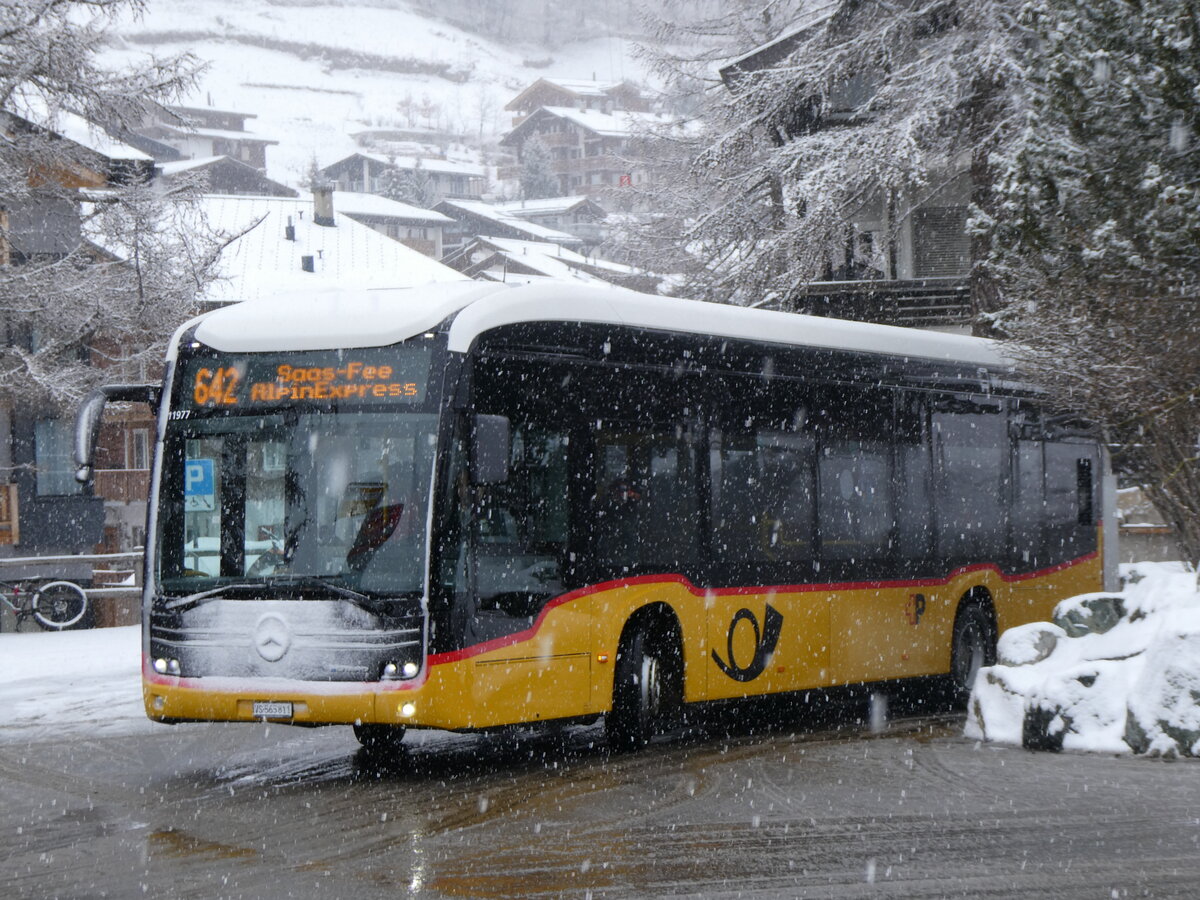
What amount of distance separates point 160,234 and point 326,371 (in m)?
18.4

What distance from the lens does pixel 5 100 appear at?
24.7m

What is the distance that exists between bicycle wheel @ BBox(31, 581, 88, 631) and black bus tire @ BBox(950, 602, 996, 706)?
602 inches

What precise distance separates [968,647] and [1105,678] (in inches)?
159

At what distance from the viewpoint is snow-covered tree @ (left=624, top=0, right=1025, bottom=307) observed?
23859 mm

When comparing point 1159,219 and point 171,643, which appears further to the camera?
point 1159,219

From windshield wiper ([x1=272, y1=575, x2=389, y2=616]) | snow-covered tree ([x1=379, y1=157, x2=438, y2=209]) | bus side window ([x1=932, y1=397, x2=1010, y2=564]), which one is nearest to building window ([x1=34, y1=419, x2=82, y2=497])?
bus side window ([x1=932, y1=397, x2=1010, y2=564])

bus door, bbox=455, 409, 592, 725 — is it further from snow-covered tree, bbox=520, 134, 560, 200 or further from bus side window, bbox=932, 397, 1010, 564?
snow-covered tree, bbox=520, 134, 560, 200

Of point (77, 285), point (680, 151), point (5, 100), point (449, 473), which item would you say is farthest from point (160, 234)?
point (449, 473)

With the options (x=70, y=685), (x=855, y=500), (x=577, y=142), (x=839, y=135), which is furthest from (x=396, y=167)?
(x=855, y=500)

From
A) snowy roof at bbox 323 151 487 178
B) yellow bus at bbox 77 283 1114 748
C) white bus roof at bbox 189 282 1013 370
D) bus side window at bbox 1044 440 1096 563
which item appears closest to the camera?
yellow bus at bbox 77 283 1114 748

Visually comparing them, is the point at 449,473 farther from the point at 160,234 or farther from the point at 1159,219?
the point at 160,234

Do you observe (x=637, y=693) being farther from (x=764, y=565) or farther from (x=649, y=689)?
(x=764, y=565)

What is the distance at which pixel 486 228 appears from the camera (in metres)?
95.7

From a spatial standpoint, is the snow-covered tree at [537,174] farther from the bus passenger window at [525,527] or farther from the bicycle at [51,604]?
the bus passenger window at [525,527]
